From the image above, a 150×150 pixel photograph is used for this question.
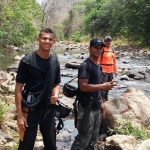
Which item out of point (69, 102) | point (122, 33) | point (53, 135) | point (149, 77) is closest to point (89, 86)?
point (53, 135)

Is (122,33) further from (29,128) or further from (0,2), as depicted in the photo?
(29,128)

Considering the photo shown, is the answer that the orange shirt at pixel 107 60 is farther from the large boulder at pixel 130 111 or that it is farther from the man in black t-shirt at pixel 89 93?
the man in black t-shirt at pixel 89 93

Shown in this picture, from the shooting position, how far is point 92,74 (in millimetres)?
3629

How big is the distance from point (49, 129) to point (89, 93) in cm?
71

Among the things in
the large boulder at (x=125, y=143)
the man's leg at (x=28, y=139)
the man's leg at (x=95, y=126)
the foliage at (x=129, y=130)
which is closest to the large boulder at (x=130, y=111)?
the foliage at (x=129, y=130)

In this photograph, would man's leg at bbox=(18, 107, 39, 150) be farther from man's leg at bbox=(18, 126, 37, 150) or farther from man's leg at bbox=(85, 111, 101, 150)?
man's leg at bbox=(85, 111, 101, 150)

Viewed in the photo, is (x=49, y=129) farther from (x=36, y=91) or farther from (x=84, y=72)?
(x=84, y=72)

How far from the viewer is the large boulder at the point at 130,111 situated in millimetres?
5156

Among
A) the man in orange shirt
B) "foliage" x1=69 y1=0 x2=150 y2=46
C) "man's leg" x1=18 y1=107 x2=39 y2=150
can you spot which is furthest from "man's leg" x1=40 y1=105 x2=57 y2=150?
"foliage" x1=69 y1=0 x2=150 y2=46

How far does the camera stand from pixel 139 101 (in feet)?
18.1

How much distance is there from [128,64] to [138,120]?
11142 mm

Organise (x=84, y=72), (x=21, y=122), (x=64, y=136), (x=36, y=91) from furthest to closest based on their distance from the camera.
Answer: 1. (x=64, y=136)
2. (x=84, y=72)
3. (x=36, y=91)
4. (x=21, y=122)

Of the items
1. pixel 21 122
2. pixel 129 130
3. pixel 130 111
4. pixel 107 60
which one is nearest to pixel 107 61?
pixel 107 60

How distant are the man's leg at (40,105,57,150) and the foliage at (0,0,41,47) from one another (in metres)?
7.98
